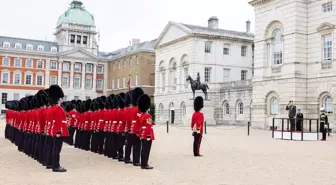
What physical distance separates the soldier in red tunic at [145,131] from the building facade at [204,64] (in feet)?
95.4

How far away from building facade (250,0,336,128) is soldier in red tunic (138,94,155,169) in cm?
1848

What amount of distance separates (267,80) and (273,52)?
2.01 m

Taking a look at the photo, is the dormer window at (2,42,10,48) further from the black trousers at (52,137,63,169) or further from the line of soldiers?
the black trousers at (52,137,63,169)

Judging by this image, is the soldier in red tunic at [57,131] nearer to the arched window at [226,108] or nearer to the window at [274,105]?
the window at [274,105]

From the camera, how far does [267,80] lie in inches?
1188

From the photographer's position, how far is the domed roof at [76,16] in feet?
237

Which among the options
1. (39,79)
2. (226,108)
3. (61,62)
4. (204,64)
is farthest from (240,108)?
(39,79)

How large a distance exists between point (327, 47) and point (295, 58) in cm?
208

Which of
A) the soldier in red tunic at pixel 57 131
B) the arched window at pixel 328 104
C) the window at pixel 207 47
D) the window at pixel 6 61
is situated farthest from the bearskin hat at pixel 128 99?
the window at pixel 6 61

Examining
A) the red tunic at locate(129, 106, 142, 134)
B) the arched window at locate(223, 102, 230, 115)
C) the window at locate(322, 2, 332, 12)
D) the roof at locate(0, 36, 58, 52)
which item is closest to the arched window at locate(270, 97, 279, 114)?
the window at locate(322, 2, 332, 12)

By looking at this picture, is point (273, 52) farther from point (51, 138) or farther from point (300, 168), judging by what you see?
point (51, 138)

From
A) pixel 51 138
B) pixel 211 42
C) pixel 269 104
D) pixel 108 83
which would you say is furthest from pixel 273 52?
pixel 108 83

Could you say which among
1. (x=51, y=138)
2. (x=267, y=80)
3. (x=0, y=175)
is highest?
(x=267, y=80)

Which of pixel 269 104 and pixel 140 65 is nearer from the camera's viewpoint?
pixel 269 104
